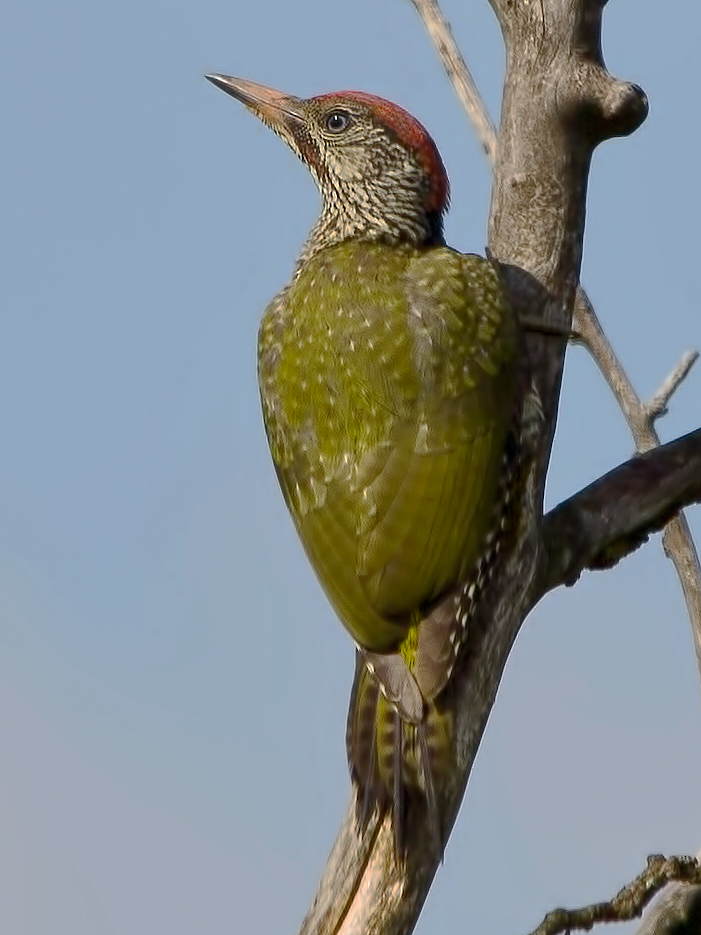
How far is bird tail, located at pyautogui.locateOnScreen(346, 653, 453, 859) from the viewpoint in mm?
3873

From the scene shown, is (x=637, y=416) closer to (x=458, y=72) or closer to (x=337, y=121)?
(x=458, y=72)

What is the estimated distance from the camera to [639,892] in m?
3.55

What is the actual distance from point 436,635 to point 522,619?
345 mm

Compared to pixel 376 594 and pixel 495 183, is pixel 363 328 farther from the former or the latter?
pixel 376 594

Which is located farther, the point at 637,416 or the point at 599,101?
the point at 637,416

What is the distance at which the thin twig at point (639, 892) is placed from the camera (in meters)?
3.54

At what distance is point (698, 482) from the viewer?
4633mm

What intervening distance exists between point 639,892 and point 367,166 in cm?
294

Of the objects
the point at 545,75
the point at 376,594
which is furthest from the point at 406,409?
the point at 545,75

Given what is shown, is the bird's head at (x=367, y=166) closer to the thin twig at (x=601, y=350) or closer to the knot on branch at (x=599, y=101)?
the thin twig at (x=601, y=350)

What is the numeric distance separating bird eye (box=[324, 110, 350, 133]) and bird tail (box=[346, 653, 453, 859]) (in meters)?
2.30

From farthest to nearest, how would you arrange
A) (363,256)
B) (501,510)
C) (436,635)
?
(363,256)
(501,510)
(436,635)

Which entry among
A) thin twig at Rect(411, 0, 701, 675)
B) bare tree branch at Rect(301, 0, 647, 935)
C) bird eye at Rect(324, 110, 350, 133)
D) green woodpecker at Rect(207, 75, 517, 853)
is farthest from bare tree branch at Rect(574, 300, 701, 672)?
bird eye at Rect(324, 110, 350, 133)

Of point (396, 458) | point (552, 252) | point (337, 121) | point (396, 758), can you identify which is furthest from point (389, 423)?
point (337, 121)
